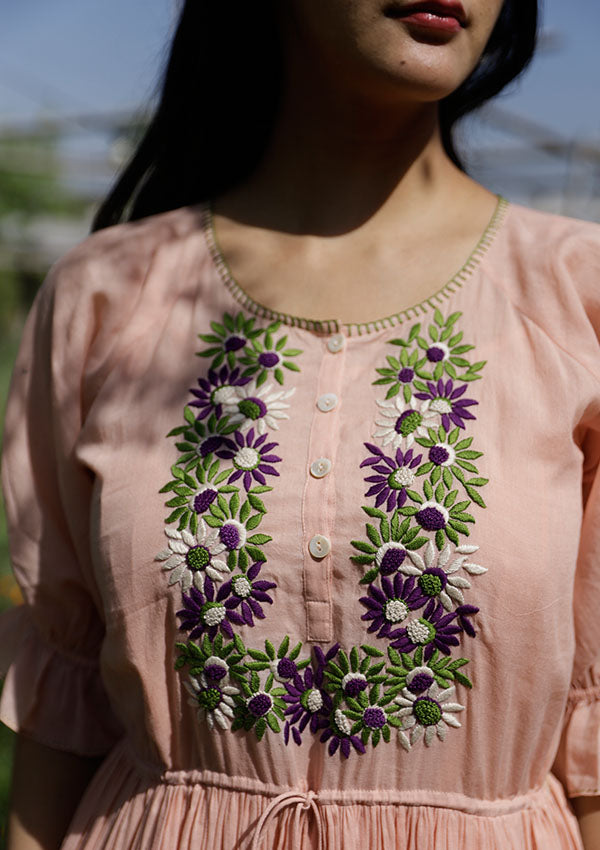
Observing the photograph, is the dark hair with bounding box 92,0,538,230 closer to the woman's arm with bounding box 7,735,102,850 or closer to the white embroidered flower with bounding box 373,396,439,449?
the white embroidered flower with bounding box 373,396,439,449

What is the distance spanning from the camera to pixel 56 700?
160 cm

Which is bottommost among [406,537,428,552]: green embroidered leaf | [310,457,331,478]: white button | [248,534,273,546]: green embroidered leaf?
[248,534,273,546]: green embroidered leaf

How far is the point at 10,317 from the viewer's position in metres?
14.3

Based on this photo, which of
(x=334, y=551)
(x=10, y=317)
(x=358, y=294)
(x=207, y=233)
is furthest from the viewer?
(x=10, y=317)

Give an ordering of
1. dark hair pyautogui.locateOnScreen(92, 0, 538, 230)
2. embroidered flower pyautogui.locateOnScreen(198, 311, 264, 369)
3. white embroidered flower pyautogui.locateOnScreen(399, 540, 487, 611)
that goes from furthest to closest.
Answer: dark hair pyautogui.locateOnScreen(92, 0, 538, 230), embroidered flower pyautogui.locateOnScreen(198, 311, 264, 369), white embroidered flower pyautogui.locateOnScreen(399, 540, 487, 611)

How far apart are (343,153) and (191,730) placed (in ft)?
2.93

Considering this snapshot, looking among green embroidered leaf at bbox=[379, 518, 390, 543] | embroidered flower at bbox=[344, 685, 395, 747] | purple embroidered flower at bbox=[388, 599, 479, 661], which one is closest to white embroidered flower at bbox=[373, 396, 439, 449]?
green embroidered leaf at bbox=[379, 518, 390, 543]

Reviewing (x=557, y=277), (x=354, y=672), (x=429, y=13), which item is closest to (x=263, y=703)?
(x=354, y=672)

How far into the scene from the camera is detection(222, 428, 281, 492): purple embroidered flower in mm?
1374

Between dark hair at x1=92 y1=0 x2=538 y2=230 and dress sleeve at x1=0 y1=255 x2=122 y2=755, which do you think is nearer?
dress sleeve at x1=0 y1=255 x2=122 y2=755

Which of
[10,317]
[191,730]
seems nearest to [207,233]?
[191,730]

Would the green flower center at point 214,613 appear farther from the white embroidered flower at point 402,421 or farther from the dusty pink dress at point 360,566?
the white embroidered flower at point 402,421

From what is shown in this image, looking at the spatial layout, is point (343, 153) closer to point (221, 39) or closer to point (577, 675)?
point (221, 39)

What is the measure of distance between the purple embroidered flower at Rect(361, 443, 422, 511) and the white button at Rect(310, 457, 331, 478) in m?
0.05
